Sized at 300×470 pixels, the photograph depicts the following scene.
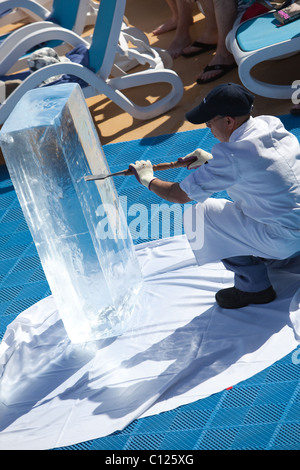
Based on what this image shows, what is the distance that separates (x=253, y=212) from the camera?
268 cm

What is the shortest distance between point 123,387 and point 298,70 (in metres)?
3.21

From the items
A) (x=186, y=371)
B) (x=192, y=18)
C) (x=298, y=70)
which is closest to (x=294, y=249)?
(x=186, y=371)

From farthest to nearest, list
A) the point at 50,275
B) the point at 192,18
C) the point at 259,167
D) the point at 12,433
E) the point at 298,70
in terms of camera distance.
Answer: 1. the point at 192,18
2. the point at 298,70
3. the point at 50,275
4. the point at 12,433
5. the point at 259,167

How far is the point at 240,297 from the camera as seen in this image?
293 cm

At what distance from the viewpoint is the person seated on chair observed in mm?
5136

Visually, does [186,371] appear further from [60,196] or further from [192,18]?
[192,18]

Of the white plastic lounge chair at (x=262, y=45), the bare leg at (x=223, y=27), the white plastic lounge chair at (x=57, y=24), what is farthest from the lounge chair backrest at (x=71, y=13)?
the white plastic lounge chair at (x=262, y=45)

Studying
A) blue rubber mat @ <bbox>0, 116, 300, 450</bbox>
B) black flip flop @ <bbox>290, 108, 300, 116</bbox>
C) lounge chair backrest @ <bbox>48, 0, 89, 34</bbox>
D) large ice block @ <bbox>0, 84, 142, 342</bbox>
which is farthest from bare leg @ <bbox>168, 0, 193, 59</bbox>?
blue rubber mat @ <bbox>0, 116, 300, 450</bbox>

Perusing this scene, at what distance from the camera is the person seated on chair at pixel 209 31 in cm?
514

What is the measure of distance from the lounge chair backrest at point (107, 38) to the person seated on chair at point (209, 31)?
0.89 m

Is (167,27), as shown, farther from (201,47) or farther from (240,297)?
(240,297)

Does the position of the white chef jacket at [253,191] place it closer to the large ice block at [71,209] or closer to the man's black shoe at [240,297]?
the man's black shoe at [240,297]

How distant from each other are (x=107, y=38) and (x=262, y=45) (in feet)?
4.00

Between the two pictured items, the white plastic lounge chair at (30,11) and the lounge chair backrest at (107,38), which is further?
the white plastic lounge chair at (30,11)
